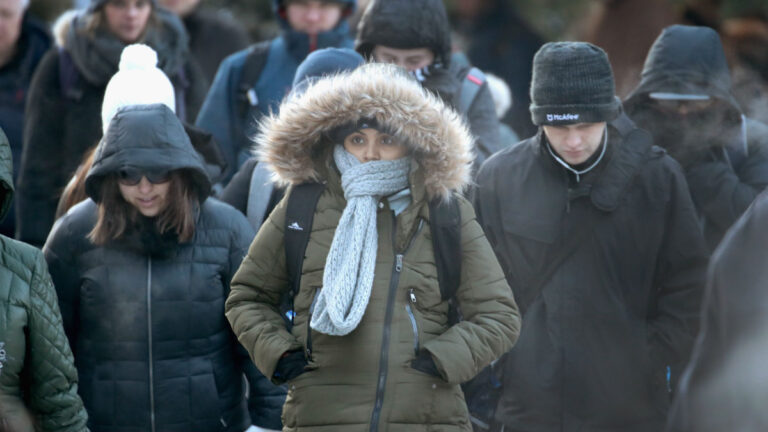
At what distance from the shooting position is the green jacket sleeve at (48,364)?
13.6 feet

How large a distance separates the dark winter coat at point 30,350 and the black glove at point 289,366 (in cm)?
67

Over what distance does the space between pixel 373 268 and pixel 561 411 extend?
110 centimetres

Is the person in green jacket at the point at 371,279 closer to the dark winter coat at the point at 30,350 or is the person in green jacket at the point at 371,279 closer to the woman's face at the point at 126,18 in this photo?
the dark winter coat at the point at 30,350

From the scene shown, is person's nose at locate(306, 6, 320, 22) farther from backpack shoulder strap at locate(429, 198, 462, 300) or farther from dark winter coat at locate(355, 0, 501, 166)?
backpack shoulder strap at locate(429, 198, 462, 300)

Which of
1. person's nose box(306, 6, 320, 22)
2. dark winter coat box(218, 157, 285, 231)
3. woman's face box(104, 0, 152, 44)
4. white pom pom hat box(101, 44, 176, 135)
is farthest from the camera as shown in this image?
person's nose box(306, 6, 320, 22)

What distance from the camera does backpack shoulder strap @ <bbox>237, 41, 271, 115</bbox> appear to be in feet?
21.8

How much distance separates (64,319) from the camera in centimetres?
481

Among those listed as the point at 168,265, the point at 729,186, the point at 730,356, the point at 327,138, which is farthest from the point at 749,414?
the point at 729,186

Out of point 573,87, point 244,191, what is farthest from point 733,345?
point 244,191

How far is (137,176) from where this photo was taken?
189 inches

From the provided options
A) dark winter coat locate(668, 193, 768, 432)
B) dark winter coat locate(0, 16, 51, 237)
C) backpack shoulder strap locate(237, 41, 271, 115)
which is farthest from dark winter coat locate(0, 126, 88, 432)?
dark winter coat locate(0, 16, 51, 237)

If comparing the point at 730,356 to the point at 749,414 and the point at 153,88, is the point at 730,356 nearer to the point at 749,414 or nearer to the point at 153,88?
the point at 749,414

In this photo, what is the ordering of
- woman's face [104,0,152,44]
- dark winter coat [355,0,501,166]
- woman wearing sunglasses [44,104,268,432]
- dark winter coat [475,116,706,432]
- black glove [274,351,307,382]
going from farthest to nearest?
woman's face [104,0,152,44] < dark winter coat [355,0,501,166] < dark winter coat [475,116,706,432] < woman wearing sunglasses [44,104,268,432] < black glove [274,351,307,382]

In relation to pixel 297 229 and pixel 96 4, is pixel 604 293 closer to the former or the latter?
pixel 297 229
